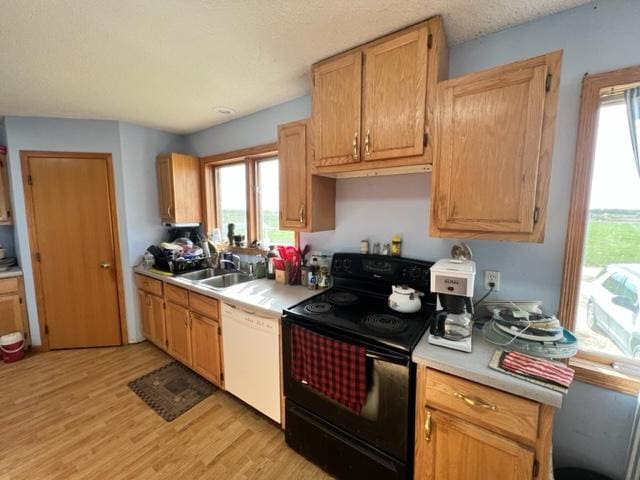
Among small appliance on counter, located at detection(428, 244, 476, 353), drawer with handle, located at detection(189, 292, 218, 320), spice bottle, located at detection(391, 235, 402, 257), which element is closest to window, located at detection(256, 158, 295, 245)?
drawer with handle, located at detection(189, 292, 218, 320)

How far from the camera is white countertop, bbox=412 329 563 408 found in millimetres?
975

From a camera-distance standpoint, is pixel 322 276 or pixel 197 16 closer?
pixel 197 16

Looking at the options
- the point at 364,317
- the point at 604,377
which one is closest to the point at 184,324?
the point at 364,317

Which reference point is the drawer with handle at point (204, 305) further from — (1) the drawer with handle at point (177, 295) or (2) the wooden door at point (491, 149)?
(2) the wooden door at point (491, 149)

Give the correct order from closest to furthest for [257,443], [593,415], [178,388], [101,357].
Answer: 1. [593,415]
2. [257,443]
3. [178,388]
4. [101,357]

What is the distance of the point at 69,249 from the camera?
2.87 m

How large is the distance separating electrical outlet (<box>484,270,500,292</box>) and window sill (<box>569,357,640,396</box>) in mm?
461

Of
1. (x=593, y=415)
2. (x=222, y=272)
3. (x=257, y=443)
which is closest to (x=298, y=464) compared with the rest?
(x=257, y=443)

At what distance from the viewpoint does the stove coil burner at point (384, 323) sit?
1377 mm

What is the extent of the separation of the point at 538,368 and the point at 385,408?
25.9 inches

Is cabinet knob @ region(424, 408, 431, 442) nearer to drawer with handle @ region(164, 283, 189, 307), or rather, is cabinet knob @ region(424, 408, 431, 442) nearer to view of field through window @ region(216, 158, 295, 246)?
view of field through window @ region(216, 158, 295, 246)

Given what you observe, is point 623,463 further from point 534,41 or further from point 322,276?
point 534,41

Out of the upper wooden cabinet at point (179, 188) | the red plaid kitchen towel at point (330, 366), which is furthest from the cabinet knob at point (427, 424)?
the upper wooden cabinet at point (179, 188)

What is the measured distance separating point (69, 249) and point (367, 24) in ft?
11.2
